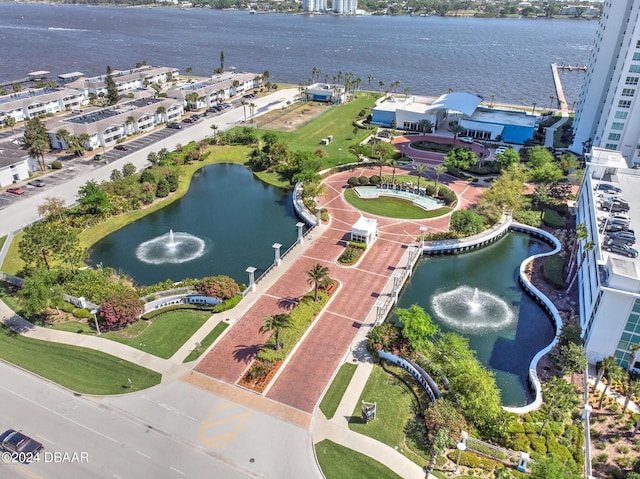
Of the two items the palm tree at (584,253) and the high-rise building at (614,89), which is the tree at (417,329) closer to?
the palm tree at (584,253)

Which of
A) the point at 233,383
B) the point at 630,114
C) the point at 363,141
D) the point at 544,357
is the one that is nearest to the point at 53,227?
the point at 233,383

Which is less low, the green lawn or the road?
the green lawn

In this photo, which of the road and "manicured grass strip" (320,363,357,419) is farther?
the road

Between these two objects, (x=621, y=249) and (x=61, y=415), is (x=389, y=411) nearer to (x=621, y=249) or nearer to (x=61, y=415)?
(x=61, y=415)

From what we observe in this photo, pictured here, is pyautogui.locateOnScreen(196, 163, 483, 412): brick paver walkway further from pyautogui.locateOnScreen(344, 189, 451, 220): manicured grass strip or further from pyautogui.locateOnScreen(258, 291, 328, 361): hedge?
pyautogui.locateOnScreen(344, 189, 451, 220): manicured grass strip

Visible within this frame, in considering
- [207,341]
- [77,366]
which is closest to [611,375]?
[207,341]

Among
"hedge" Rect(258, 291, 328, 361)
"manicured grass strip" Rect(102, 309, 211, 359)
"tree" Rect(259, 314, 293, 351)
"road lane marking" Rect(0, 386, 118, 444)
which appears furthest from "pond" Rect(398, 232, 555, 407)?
"road lane marking" Rect(0, 386, 118, 444)

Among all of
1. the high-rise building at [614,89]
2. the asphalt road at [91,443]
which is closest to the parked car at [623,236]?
the high-rise building at [614,89]
